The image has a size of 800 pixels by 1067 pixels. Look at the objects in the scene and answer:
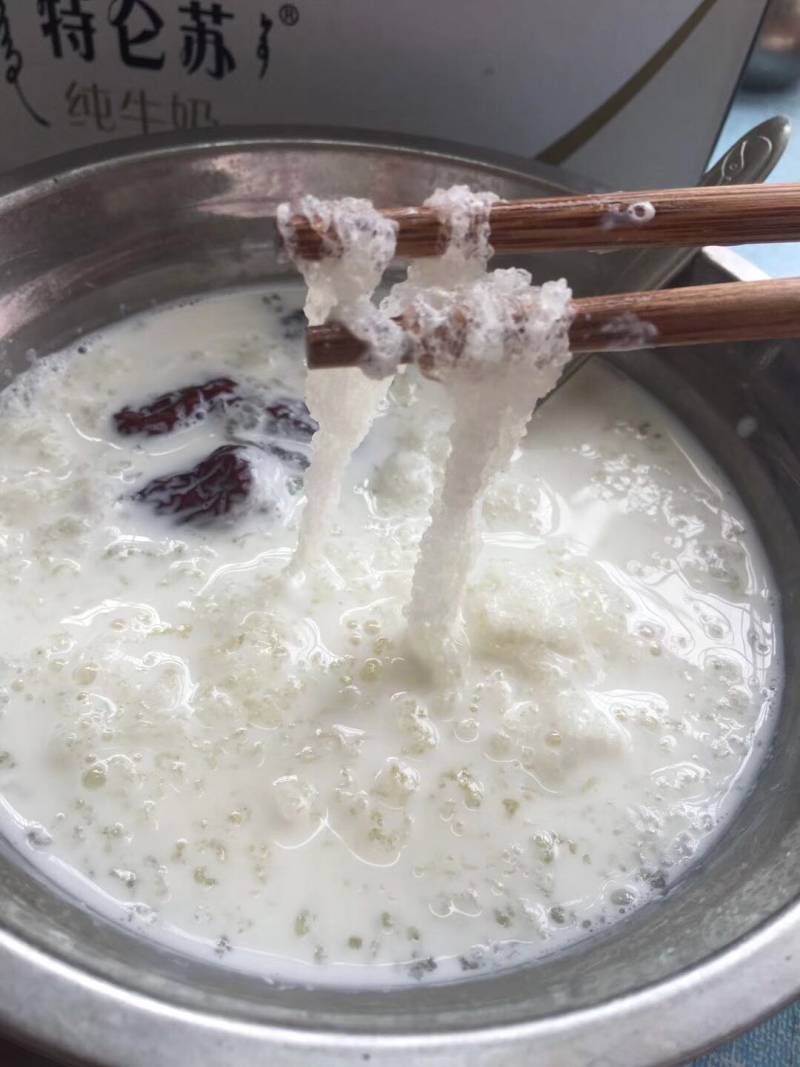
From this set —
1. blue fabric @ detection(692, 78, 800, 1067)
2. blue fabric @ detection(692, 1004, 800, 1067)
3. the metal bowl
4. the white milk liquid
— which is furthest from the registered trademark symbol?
blue fabric @ detection(692, 1004, 800, 1067)

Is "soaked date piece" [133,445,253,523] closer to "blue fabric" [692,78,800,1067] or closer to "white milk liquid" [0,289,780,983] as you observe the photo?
"white milk liquid" [0,289,780,983]

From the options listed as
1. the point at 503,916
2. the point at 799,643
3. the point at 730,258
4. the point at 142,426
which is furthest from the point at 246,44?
the point at 503,916

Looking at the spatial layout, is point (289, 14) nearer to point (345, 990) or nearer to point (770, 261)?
point (770, 261)

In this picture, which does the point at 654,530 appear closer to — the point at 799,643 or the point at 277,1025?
the point at 799,643

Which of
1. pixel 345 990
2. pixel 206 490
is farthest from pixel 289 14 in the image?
pixel 345 990

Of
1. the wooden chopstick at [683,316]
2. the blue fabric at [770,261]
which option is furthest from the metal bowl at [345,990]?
the wooden chopstick at [683,316]

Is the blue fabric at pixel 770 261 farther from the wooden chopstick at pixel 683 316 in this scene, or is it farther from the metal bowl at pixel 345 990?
the wooden chopstick at pixel 683 316
